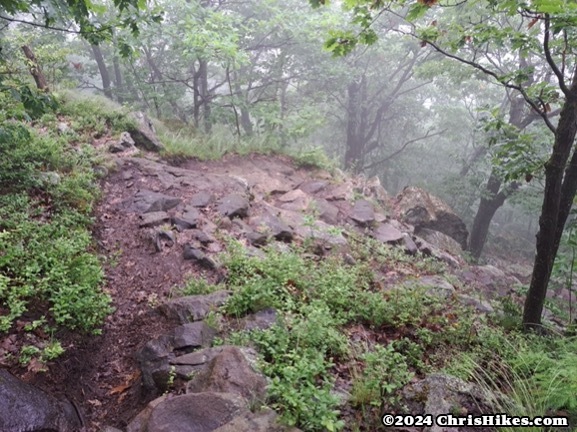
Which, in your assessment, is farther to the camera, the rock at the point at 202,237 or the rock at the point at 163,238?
the rock at the point at 202,237

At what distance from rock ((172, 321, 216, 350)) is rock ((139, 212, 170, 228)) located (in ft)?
9.38

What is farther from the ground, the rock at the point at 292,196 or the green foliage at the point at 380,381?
→ the rock at the point at 292,196

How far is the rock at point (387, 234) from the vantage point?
355 inches

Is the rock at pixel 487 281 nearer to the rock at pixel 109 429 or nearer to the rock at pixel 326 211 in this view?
the rock at pixel 326 211

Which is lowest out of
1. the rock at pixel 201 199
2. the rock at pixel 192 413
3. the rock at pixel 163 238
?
the rock at pixel 192 413

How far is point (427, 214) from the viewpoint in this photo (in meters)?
12.1

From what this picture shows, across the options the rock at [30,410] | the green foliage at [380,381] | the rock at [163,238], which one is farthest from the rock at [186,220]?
the green foliage at [380,381]

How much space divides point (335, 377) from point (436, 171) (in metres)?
24.4

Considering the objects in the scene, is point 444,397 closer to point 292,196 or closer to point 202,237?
point 202,237

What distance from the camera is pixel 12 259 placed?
440cm

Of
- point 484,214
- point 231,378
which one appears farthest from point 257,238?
point 484,214

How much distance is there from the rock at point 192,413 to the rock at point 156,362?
0.48 metres

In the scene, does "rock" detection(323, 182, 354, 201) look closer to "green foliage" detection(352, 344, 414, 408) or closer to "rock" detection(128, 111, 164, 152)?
"rock" detection(128, 111, 164, 152)

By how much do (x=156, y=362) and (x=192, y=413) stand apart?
3.51 feet
